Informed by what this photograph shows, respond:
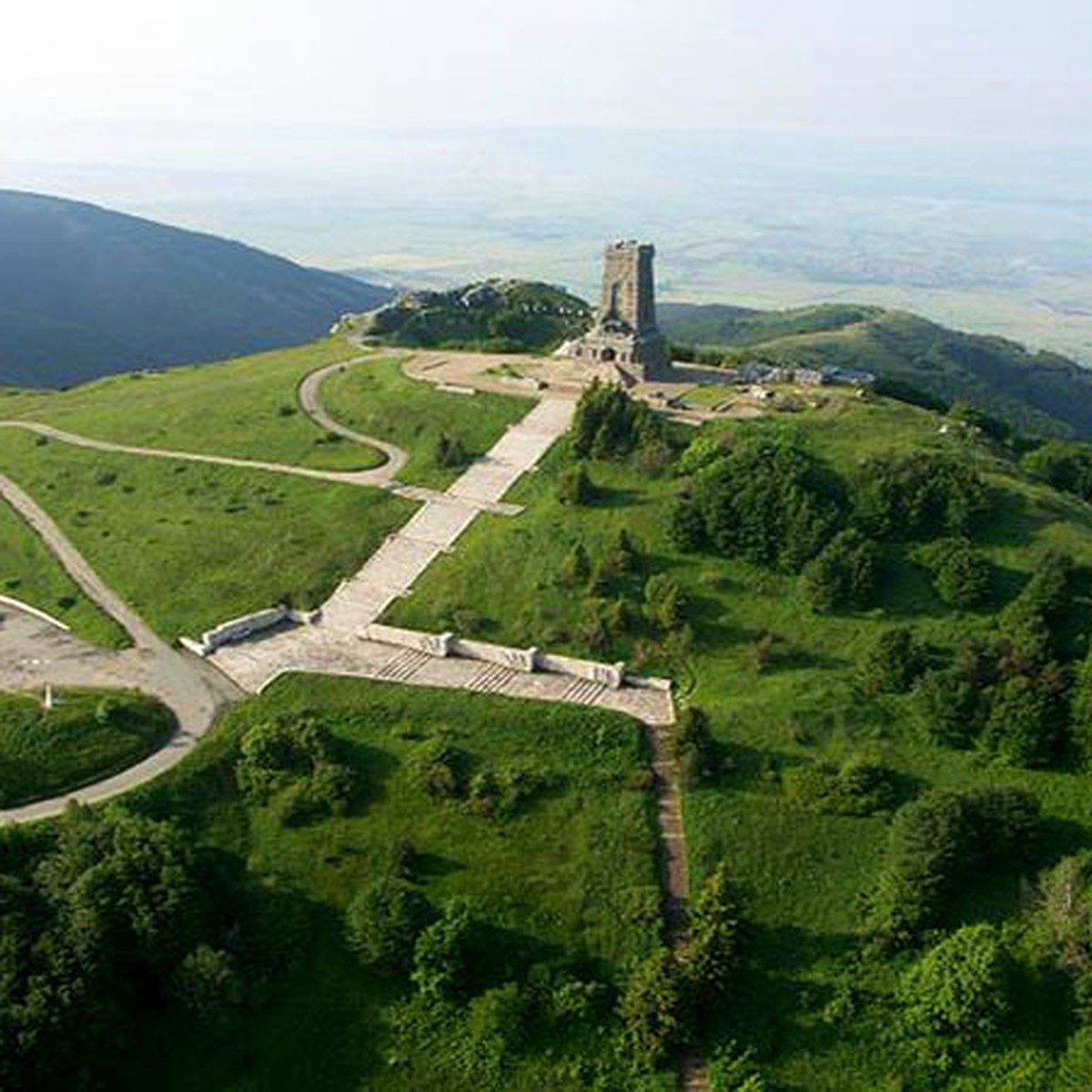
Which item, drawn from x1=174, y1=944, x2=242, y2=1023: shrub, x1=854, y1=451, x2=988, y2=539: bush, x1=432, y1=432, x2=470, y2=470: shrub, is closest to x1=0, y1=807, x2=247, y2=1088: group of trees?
x1=174, y1=944, x2=242, y2=1023: shrub

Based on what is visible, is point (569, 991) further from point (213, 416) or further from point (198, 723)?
point (213, 416)

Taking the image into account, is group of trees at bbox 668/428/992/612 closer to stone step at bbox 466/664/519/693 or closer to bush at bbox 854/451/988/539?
bush at bbox 854/451/988/539

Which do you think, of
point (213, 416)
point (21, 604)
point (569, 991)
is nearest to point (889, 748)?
point (569, 991)

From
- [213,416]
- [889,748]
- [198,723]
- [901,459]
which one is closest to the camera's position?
[889,748]

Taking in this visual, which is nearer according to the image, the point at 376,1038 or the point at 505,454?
the point at 376,1038

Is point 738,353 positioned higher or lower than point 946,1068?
higher

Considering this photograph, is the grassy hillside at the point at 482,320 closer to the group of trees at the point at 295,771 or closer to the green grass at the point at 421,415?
the green grass at the point at 421,415

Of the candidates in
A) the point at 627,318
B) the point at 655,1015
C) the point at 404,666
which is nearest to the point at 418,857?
the point at 655,1015

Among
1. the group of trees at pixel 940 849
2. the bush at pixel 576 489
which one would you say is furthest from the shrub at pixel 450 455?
the group of trees at pixel 940 849
